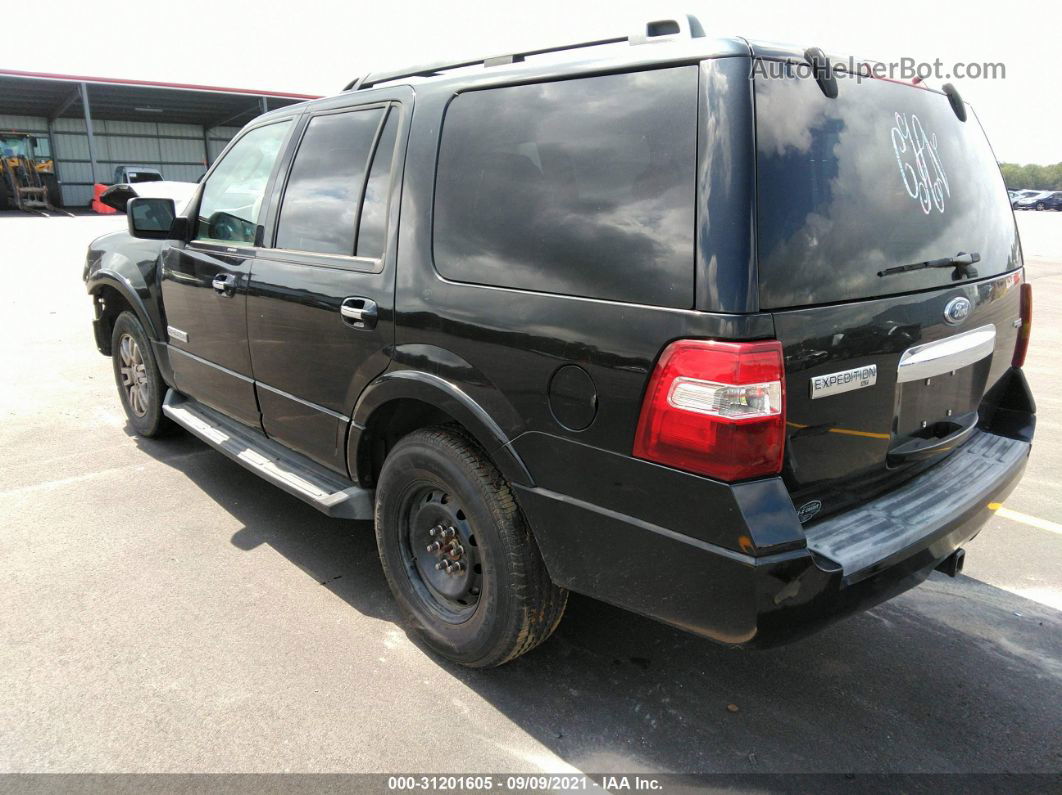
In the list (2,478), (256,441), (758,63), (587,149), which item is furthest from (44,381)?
(758,63)

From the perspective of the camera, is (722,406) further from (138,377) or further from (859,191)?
(138,377)

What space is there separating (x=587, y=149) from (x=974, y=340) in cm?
151

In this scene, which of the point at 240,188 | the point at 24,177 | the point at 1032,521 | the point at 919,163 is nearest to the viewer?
the point at 919,163

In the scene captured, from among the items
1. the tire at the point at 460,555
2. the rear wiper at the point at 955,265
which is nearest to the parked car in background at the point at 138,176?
the tire at the point at 460,555

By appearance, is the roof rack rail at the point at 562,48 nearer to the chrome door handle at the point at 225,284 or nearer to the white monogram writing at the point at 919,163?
the white monogram writing at the point at 919,163

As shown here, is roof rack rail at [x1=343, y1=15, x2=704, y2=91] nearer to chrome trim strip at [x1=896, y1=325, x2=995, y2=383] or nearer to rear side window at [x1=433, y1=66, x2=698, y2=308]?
rear side window at [x1=433, y1=66, x2=698, y2=308]

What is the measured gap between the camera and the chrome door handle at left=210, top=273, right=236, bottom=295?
3.59 meters

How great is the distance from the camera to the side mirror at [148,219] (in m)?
4.04

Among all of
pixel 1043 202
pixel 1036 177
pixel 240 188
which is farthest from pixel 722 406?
pixel 1036 177

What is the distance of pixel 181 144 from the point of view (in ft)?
132

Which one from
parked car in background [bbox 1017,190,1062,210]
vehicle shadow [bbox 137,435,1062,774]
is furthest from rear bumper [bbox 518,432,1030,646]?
parked car in background [bbox 1017,190,1062,210]

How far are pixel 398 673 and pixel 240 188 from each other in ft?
8.29

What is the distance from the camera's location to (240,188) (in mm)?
3809

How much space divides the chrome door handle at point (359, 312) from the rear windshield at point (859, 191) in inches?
57.7
